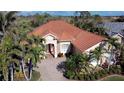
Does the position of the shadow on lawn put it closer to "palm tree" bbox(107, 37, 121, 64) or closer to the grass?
the grass

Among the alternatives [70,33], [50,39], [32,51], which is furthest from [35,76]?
[70,33]

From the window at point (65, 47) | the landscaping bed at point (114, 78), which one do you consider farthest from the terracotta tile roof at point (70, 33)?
the landscaping bed at point (114, 78)

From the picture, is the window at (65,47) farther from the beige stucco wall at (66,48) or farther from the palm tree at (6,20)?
the palm tree at (6,20)

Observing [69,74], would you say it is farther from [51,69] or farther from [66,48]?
[66,48]

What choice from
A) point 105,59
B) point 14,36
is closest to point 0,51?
point 14,36

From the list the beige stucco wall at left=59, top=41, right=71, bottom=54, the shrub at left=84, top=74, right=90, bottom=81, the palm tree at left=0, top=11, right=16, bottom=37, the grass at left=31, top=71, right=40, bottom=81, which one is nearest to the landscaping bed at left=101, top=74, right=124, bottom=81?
the shrub at left=84, top=74, right=90, bottom=81

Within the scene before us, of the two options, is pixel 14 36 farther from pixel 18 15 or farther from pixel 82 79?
pixel 82 79
